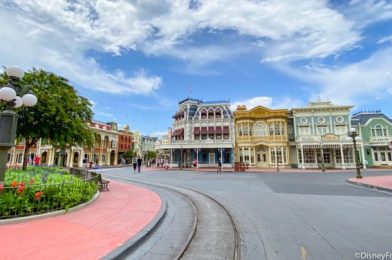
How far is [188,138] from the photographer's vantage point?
130 ft

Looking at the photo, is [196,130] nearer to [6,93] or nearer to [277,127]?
[277,127]

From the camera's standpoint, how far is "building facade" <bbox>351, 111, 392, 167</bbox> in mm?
34969

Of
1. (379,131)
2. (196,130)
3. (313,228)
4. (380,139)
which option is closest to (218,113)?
(196,130)

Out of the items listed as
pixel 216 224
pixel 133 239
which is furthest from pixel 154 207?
pixel 133 239

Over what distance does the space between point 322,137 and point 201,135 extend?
19.3 m

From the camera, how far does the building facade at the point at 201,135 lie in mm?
37125

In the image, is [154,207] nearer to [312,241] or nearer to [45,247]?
[45,247]

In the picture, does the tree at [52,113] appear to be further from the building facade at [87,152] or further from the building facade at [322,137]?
the building facade at [87,152]

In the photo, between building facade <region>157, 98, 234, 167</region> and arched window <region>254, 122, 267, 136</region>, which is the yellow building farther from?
building facade <region>157, 98, 234, 167</region>

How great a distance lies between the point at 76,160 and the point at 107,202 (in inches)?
1912

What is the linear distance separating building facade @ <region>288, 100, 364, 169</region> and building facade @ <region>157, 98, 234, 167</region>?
1080 centimetres

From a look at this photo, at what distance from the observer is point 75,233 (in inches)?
198

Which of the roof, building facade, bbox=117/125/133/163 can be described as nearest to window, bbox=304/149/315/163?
the roof

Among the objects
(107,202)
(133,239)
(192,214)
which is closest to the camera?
(133,239)
